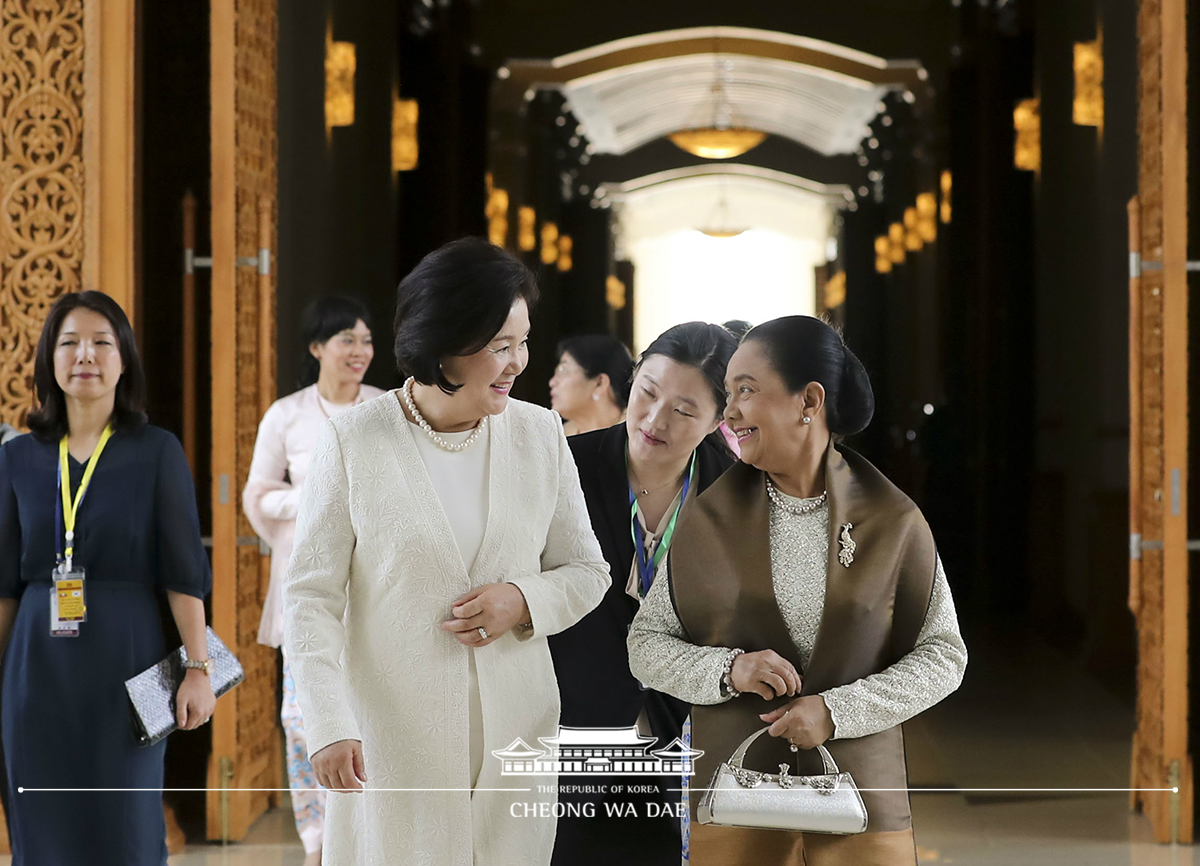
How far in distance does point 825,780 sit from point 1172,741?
2.68 m

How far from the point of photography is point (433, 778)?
6.26 feet

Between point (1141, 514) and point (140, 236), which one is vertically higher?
point (140, 236)

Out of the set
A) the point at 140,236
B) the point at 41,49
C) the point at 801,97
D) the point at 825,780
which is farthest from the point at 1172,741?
the point at 41,49

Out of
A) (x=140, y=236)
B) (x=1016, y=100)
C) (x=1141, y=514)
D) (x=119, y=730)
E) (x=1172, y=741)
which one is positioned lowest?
(x=1172, y=741)

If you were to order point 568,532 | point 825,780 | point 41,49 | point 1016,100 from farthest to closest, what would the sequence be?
1. point 1016,100
2. point 41,49
3. point 568,532
4. point 825,780

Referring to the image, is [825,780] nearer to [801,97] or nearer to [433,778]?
[433,778]

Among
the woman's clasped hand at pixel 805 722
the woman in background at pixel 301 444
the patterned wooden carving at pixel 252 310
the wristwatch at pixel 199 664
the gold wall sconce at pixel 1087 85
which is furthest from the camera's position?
the gold wall sconce at pixel 1087 85

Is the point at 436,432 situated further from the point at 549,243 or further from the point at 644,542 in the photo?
the point at 549,243

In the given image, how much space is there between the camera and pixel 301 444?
3.68m

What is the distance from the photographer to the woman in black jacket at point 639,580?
2.22 metres

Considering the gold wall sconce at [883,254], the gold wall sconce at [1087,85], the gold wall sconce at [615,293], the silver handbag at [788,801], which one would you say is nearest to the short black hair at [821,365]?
the silver handbag at [788,801]

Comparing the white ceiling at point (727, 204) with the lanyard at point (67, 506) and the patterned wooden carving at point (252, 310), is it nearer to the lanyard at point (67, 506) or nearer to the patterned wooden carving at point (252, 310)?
the patterned wooden carving at point (252, 310)

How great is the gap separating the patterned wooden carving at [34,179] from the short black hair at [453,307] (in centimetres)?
237

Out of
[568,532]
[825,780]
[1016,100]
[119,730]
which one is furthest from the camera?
[1016,100]
